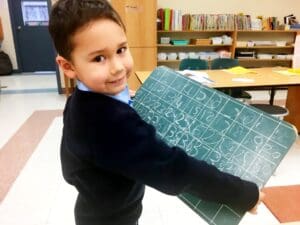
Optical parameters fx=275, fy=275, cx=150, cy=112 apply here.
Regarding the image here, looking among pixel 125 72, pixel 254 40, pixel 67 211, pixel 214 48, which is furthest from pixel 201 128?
pixel 254 40

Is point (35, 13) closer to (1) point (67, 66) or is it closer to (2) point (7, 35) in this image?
(2) point (7, 35)

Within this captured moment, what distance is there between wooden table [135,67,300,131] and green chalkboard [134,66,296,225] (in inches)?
56.9

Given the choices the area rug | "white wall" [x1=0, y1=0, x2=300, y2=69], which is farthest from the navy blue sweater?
"white wall" [x1=0, y1=0, x2=300, y2=69]

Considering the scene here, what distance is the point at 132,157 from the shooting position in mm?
565

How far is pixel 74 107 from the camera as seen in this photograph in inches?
24.3

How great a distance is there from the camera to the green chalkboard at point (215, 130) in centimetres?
67

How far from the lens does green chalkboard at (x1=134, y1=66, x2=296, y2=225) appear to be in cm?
67

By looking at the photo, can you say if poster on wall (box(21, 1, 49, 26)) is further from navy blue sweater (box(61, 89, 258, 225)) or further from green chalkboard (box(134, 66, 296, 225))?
navy blue sweater (box(61, 89, 258, 225))

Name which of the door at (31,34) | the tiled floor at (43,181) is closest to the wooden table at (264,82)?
the tiled floor at (43,181)

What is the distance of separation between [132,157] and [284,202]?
1719mm

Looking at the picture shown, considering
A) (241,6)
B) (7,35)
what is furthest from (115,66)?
(7,35)

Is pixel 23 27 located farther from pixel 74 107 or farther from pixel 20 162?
pixel 74 107

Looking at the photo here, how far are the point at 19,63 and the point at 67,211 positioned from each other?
560cm

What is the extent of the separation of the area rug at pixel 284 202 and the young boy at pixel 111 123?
53.7 inches
